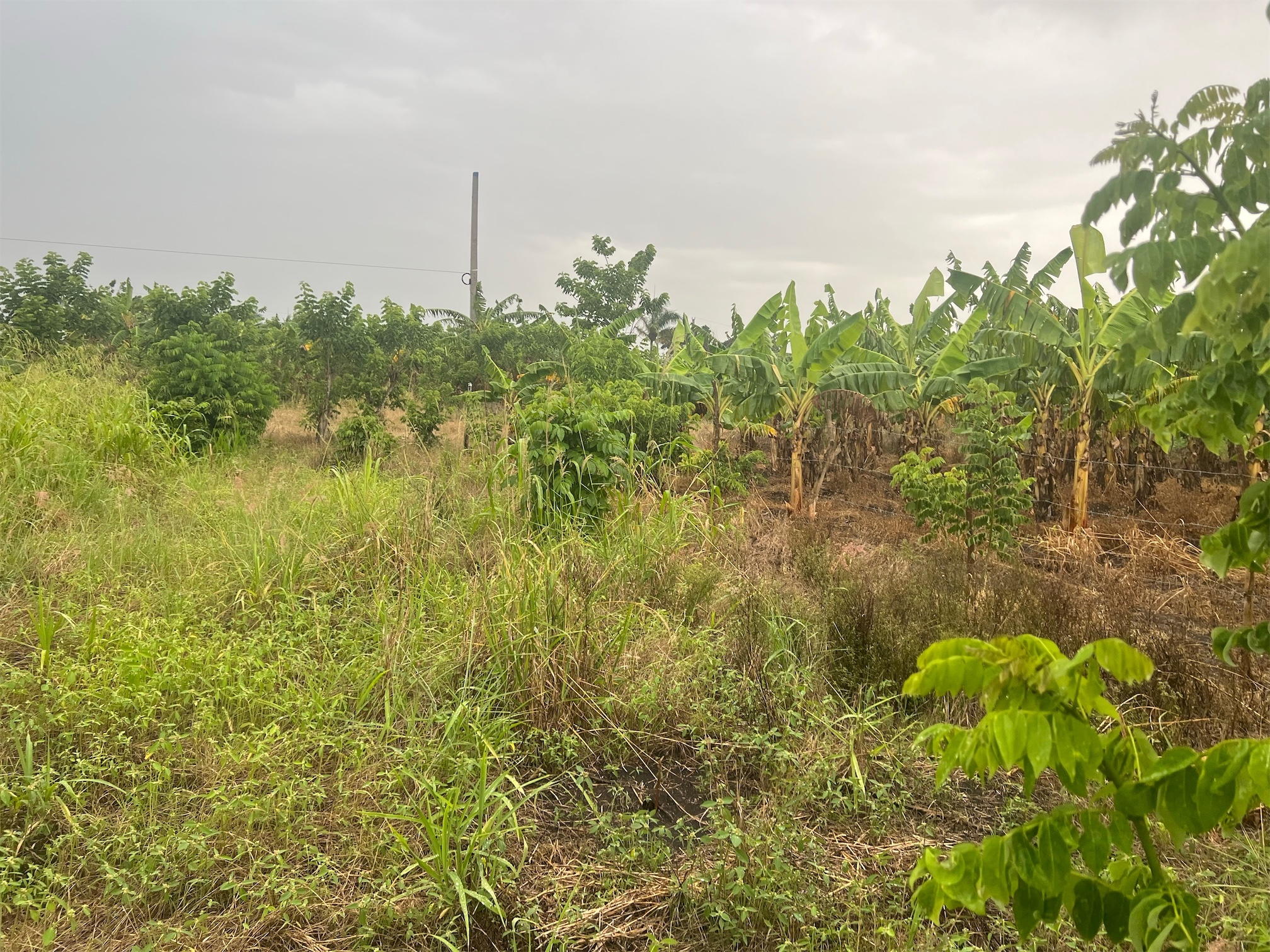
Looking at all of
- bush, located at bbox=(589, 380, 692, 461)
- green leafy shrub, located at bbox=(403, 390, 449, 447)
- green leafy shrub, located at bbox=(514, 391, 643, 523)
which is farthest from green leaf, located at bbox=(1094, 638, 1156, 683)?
green leafy shrub, located at bbox=(403, 390, 449, 447)

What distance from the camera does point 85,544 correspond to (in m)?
5.14

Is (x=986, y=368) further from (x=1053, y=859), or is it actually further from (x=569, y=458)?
(x=1053, y=859)

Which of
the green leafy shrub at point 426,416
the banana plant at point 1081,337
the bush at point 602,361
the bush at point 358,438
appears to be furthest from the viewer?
the bush at point 602,361

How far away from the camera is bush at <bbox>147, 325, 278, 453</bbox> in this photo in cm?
978

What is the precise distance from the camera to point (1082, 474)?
829 centimetres

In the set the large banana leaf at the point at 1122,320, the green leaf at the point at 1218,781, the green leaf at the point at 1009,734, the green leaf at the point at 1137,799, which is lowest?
the green leaf at the point at 1137,799

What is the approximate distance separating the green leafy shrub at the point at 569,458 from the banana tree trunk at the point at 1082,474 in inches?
201

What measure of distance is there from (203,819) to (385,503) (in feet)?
10.2

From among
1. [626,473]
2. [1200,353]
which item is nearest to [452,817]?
[626,473]

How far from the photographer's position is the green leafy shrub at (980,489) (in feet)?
21.4

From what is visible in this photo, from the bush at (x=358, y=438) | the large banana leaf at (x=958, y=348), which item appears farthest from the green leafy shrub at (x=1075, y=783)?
the bush at (x=358, y=438)

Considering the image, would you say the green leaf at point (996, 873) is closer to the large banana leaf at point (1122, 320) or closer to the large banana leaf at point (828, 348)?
the large banana leaf at point (1122, 320)

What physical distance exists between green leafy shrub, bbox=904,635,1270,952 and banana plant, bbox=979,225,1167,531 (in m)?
7.76

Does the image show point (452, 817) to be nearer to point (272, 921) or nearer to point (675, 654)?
point (272, 921)
